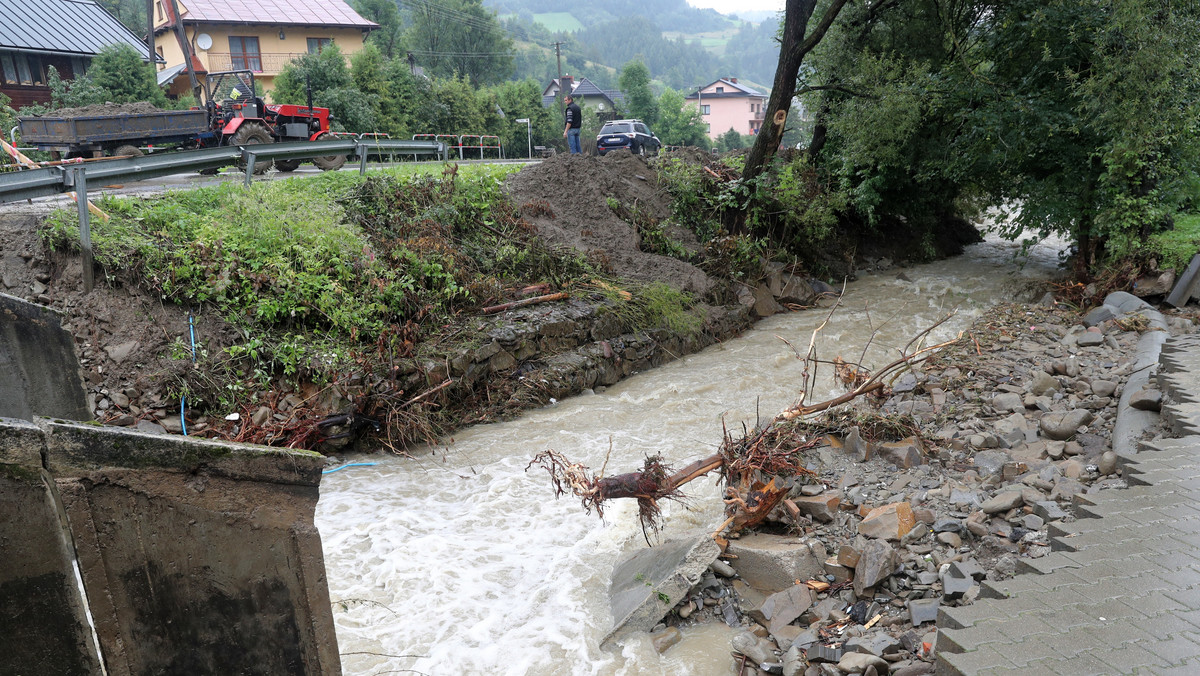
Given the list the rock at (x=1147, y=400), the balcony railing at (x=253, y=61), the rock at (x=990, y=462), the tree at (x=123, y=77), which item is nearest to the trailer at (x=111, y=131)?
the tree at (x=123, y=77)

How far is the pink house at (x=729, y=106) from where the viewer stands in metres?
83.8

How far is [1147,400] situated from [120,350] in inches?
386

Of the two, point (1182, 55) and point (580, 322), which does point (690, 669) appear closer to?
point (580, 322)

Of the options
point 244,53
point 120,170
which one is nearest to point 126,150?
point 120,170

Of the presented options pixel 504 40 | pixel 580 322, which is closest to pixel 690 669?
pixel 580 322

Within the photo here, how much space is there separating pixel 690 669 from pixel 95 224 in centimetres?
845

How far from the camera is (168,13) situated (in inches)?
1528

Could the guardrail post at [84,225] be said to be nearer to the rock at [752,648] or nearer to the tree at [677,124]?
the rock at [752,648]

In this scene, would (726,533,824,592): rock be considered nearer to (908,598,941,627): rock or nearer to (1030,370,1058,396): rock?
(908,598,941,627): rock

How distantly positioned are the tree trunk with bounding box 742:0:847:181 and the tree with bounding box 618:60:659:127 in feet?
136

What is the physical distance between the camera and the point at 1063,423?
587 centimetres

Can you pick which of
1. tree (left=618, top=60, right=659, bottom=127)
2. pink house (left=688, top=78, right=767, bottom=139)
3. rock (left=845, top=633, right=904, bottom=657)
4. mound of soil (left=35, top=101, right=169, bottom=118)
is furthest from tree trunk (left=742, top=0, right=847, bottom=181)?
pink house (left=688, top=78, right=767, bottom=139)

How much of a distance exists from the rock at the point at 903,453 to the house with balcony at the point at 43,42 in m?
35.4

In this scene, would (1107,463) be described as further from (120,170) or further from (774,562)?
(120,170)
